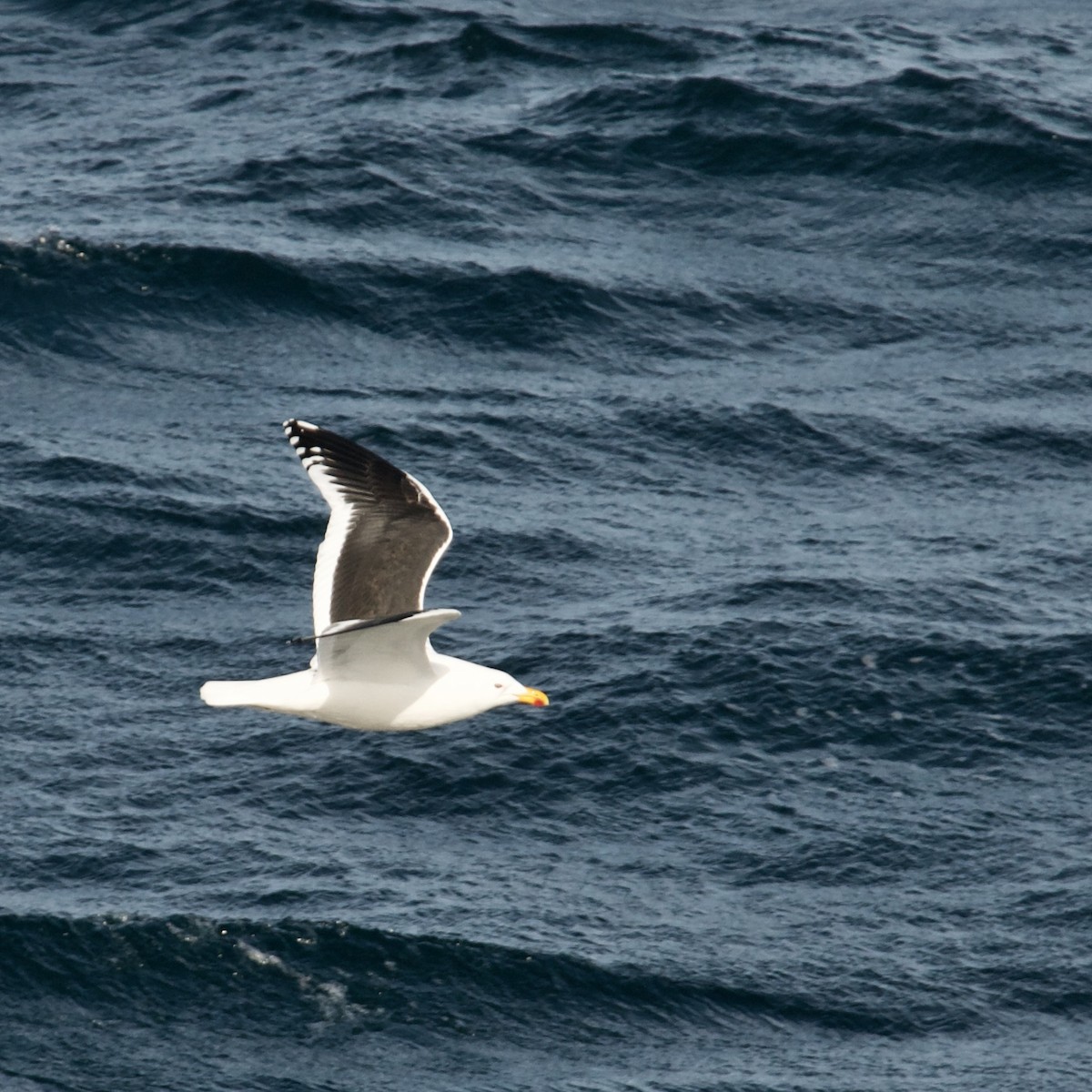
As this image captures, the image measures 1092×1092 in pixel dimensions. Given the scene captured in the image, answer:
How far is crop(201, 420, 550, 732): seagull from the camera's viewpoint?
1897 centimetres

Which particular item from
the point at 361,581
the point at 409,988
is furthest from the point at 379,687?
the point at 409,988

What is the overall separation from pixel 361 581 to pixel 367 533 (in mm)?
368

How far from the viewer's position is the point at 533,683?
2920 cm

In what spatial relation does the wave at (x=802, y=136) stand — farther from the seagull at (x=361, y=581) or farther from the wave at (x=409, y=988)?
the seagull at (x=361, y=581)

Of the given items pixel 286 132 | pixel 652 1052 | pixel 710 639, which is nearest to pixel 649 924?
pixel 652 1052

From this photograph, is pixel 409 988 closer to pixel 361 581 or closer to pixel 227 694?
pixel 227 694

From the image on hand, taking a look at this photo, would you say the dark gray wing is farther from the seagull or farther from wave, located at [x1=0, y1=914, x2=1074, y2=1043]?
wave, located at [x1=0, y1=914, x2=1074, y2=1043]

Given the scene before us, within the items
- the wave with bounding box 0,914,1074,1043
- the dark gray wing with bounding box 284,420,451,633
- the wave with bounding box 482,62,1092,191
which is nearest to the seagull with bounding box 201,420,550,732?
the dark gray wing with bounding box 284,420,451,633

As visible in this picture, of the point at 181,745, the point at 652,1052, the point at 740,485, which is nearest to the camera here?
the point at 652,1052

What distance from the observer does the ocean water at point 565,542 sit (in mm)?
26953

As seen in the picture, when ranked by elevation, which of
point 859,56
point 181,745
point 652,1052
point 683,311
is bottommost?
point 652,1052

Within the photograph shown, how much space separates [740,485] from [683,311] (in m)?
3.43

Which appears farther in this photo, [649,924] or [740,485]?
[740,485]

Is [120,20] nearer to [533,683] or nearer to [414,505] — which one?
[533,683]
